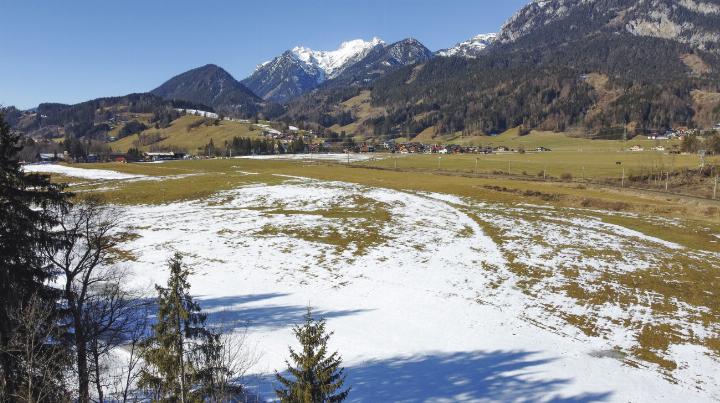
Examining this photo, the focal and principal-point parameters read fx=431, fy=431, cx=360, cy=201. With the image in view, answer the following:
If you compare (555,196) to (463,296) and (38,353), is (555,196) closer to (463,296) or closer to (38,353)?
(463,296)

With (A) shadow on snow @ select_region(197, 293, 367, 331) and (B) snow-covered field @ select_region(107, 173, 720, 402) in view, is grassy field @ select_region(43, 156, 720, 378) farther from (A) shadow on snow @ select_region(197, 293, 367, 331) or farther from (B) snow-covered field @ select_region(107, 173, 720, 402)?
(A) shadow on snow @ select_region(197, 293, 367, 331)

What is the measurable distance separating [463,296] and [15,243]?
1098 inches

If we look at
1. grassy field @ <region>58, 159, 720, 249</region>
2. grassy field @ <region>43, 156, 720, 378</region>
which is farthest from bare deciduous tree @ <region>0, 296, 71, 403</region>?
grassy field @ <region>58, 159, 720, 249</region>

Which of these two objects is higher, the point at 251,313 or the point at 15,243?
the point at 15,243

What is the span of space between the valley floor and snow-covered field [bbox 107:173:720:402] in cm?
13

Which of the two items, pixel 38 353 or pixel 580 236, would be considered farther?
pixel 580 236

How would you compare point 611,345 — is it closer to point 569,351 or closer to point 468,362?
point 569,351

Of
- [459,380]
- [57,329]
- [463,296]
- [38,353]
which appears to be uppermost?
[57,329]

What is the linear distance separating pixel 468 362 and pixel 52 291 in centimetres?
2058

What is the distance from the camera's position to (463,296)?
33.6 metres

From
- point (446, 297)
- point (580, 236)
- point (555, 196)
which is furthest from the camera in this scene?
point (555, 196)

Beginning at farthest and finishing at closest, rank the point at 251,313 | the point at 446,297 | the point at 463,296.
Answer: the point at 463,296 < the point at 446,297 < the point at 251,313

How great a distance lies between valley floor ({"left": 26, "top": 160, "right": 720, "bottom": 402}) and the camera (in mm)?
22312

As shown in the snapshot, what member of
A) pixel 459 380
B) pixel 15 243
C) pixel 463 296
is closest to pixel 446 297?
pixel 463 296
